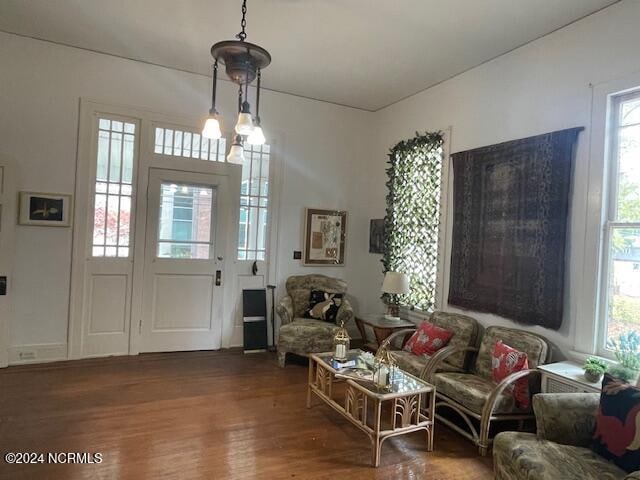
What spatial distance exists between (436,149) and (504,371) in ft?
8.19

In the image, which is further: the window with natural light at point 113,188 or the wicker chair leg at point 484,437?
the window with natural light at point 113,188

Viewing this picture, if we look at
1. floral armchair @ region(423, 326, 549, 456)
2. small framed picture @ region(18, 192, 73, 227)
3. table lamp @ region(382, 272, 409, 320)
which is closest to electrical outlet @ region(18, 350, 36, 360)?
small framed picture @ region(18, 192, 73, 227)

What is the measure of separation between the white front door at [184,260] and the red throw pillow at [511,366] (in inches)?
122

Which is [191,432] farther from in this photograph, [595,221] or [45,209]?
[595,221]

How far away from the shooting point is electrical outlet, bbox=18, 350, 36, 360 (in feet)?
12.9

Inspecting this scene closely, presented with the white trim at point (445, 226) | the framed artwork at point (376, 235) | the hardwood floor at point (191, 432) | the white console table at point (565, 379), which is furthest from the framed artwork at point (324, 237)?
the white console table at point (565, 379)

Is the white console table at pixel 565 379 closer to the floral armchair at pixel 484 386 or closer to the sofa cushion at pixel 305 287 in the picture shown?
the floral armchair at pixel 484 386

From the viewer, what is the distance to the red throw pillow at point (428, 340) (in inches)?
140

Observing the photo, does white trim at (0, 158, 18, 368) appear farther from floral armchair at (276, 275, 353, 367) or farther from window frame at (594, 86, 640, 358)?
window frame at (594, 86, 640, 358)

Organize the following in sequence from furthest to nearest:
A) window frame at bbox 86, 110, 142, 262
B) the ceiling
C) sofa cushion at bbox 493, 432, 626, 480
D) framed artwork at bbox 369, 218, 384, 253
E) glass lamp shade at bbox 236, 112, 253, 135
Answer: framed artwork at bbox 369, 218, 384, 253, window frame at bbox 86, 110, 142, 262, the ceiling, glass lamp shade at bbox 236, 112, 253, 135, sofa cushion at bbox 493, 432, 626, 480

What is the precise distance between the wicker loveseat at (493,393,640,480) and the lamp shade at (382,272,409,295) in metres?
2.14

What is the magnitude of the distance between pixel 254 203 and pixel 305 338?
1812 millimetres

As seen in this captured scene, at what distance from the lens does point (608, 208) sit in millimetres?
2873

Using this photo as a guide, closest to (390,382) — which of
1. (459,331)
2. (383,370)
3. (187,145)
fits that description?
(383,370)
